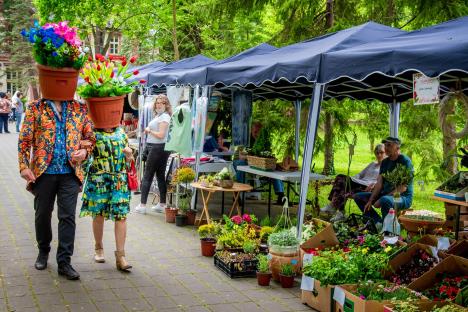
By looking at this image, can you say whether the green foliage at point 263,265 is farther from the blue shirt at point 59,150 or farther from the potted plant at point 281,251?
the blue shirt at point 59,150

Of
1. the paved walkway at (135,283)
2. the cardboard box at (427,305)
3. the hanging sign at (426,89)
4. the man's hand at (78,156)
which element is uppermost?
the hanging sign at (426,89)

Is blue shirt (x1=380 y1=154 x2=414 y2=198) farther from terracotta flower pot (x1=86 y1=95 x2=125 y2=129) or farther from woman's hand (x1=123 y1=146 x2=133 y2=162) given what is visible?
terracotta flower pot (x1=86 y1=95 x2=125 y2=129)

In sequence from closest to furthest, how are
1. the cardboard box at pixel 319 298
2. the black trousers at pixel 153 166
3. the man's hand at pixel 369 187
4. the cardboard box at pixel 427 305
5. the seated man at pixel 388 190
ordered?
the cardboard box at pixel 427 305
the cardboard box at pixel 319 298
the seated man at pixel 388 190
the man's hand at pixel 369 187
the black trousers at pixel 153 166

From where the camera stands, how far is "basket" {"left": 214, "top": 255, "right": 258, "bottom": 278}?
5621 millimetres

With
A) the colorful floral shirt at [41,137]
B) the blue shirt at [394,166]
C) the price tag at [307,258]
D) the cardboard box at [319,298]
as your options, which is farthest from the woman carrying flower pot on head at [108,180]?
the blue shirt at [394,166]

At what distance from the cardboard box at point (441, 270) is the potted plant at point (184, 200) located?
4327 mm

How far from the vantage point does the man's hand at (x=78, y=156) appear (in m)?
4.97

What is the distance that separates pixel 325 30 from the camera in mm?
11703

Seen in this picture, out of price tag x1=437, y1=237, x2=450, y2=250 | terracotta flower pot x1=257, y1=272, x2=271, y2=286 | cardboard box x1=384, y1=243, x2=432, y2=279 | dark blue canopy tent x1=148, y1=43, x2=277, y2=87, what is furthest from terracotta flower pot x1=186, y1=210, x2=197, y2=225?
cardboard box x1=384, y1=243, x2=432, y2=279

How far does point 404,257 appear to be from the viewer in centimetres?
487

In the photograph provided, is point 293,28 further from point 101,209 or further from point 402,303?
point 402,303

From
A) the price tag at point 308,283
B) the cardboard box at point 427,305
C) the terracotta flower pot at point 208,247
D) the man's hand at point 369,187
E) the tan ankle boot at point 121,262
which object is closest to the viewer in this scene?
the cardboard box at point 427,305

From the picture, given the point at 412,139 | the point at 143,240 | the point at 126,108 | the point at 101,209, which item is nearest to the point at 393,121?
the point at 412,139

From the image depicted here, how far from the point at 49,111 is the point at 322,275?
2768mm
